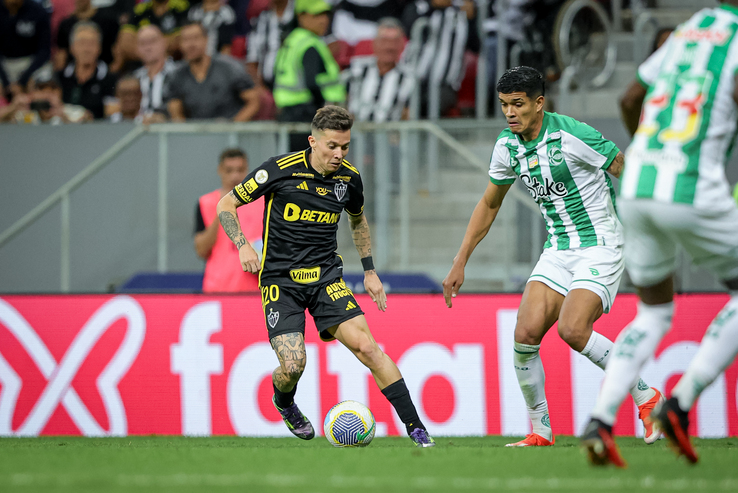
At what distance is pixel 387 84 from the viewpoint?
10.6 m

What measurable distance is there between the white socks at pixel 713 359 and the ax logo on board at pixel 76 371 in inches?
205

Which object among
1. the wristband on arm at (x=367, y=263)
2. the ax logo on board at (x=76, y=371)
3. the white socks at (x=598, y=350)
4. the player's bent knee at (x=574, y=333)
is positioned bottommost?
the ax logo on board at (x=76, y=371)

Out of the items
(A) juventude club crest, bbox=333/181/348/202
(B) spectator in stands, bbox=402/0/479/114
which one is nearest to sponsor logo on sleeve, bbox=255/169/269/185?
(A) juventude club crest, bbox=333/181/348/202

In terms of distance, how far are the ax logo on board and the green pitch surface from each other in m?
2.52

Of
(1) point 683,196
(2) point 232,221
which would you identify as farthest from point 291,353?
(1) point 683,196

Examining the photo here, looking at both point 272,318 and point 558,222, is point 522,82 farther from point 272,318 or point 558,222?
point 272,318

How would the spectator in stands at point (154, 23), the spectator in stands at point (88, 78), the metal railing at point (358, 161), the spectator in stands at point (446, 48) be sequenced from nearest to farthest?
1. the metal railing at point (358, 161)
2. the spectator in stands at point (446, 48)
3. the spectator in stands at point (88, 78)
4. the spectator in stands at point (154, 23)

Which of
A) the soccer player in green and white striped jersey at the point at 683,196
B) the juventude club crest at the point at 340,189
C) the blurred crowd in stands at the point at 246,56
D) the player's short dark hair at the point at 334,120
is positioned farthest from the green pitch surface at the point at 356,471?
the blurred crowd in stands at the point at 246,56

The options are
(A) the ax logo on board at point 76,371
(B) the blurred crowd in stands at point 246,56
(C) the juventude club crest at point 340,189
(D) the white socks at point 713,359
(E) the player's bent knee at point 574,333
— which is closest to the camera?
(D) the white socks at point 713,359

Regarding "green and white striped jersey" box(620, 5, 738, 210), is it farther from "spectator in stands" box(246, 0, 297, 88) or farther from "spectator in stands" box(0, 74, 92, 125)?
"spectator in stands" box(0, 74, 92, 125)

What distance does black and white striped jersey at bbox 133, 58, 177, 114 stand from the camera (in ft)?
36.9

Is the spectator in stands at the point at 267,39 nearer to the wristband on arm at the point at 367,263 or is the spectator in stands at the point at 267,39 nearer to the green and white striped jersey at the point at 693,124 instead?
the wristband on arm at the point at 367,263

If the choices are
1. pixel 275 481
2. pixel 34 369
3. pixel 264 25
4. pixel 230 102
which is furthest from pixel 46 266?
pixel 275 481

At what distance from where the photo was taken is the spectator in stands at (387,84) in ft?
34.4
